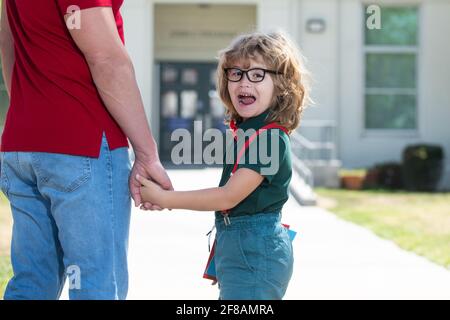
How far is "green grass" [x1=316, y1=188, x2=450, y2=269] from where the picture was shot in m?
7.69

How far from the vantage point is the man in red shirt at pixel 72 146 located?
252 cm

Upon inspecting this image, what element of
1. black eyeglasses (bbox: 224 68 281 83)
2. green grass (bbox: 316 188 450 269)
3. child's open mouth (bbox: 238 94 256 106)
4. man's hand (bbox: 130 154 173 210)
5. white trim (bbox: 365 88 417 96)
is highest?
white trim (bbox: 365 88 417 96)

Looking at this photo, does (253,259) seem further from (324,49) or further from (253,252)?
(324,49)

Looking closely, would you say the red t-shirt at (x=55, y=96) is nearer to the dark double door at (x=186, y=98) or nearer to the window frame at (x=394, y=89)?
the window frame at (x=394, y=89)

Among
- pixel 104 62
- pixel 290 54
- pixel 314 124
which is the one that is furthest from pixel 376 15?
pixel 314 124

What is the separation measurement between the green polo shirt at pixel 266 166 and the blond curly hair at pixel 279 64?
0.08 metres

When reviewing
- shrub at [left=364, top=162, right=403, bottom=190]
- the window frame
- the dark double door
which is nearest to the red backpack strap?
shrub at [left=364, top=162, right=403, bottom=190]

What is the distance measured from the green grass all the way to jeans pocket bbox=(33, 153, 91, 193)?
15.3 ft

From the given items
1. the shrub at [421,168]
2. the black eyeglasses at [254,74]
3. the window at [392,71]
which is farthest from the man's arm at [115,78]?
the window at [392,71]

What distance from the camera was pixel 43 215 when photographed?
2.67 metres

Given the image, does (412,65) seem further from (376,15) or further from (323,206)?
(376,15)

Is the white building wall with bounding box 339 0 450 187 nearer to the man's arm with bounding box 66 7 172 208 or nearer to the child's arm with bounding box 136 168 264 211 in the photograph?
the child's arm with bounding box 136 168 264 211
